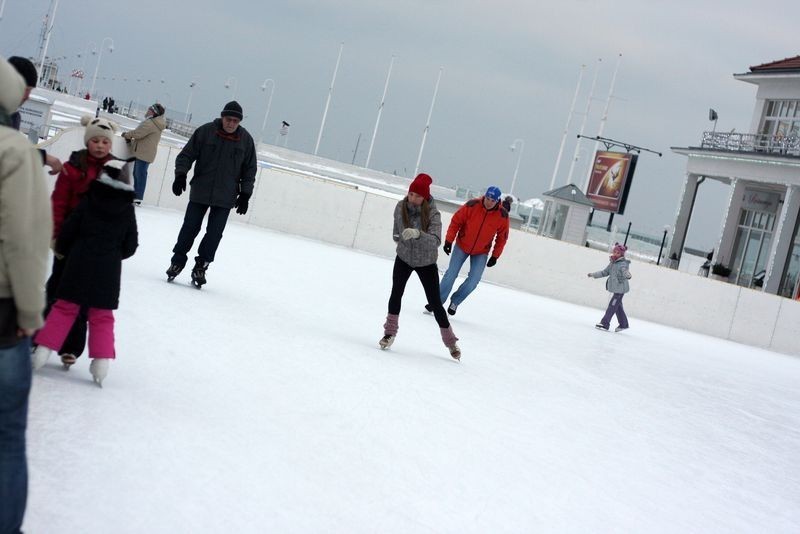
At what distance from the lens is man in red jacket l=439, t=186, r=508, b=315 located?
1214 cm

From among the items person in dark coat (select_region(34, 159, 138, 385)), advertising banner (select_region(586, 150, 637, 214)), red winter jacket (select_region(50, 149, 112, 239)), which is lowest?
person in dark coat (select_region(34, 159, 138, 385))

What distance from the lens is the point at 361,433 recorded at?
5203 mm

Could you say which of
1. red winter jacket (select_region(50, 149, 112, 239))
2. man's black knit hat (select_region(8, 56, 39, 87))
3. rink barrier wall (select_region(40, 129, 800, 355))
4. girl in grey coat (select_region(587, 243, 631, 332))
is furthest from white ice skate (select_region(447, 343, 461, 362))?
rink barrier wall (select_region(40, 129, 800, 355))

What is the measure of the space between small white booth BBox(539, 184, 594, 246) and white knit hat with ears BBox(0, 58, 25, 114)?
91.7 ft

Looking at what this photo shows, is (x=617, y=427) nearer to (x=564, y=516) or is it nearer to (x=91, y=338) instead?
(x=564, y=516)

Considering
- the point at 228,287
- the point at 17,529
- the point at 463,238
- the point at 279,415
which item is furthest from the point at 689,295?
the point at 17,529

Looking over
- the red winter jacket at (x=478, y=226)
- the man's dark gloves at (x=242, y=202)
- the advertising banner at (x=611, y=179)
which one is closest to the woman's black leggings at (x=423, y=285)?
the man's dark gloves at (x=242, y=202)

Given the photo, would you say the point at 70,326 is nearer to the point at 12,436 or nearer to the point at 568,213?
the point at 12,436

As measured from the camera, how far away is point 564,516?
15.0 ft

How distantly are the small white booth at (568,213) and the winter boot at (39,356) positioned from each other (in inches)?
1023

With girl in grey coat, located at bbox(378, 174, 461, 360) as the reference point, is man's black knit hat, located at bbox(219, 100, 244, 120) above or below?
above

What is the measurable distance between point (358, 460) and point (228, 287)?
5.54 m

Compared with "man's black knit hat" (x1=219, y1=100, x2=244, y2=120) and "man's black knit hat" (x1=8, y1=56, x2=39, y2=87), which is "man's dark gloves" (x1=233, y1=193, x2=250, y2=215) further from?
"man's black knit hat" (x1=8, y1=56, x2=39, y2=87)

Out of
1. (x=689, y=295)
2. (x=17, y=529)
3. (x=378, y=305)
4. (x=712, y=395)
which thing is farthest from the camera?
(x=689, y=295)
